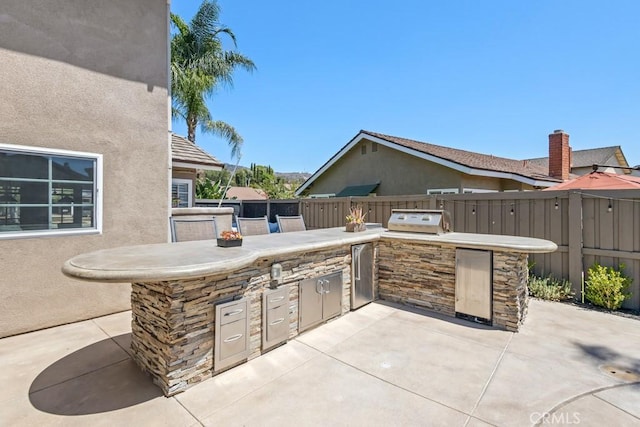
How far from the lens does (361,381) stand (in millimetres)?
3268

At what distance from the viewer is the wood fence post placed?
5805mm

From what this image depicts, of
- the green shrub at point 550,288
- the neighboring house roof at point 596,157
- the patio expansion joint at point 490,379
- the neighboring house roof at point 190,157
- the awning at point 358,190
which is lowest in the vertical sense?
the patio expansion joint at point 490,379

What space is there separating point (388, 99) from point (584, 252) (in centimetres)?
1160

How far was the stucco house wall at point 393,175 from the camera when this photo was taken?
10.8 metres

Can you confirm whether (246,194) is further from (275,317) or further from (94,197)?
(275,317)

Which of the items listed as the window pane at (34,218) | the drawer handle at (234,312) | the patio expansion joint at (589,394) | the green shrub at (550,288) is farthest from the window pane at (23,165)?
the green shrub at (550,288)

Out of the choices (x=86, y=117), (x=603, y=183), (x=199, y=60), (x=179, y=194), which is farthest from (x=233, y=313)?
(x=199, y=60)

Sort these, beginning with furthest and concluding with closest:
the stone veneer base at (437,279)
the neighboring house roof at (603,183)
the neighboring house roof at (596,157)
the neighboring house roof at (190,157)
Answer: the neighboring house roof at (596,157) → the neighboring house roof at (190,157) → the neighboring house roof at (603,183) → the stone veneer base at (437,279)

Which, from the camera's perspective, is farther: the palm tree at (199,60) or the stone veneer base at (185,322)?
the palm tree at (199,60)

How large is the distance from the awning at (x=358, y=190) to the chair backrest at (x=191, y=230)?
8.06m

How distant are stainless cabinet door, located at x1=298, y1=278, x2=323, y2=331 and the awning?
814 centimetres

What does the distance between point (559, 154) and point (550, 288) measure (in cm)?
1064

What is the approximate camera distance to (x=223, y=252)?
3600 mm

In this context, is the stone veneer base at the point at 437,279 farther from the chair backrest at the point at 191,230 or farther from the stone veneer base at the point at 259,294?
the chair backrest at the point at 191,230
